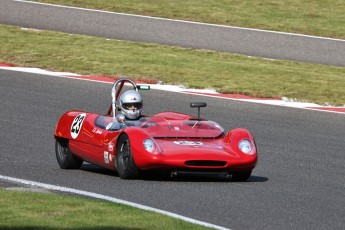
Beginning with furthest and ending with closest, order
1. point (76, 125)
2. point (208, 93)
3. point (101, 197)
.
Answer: point (208, 93), point (76, 125), point (101, 197)

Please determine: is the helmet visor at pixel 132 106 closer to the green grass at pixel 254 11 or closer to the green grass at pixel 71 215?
the green grass at pixel 71 215

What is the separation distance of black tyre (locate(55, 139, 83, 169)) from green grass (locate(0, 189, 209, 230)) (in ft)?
8.68

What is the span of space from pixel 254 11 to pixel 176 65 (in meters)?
6.00

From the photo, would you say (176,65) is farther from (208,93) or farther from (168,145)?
(168,145)

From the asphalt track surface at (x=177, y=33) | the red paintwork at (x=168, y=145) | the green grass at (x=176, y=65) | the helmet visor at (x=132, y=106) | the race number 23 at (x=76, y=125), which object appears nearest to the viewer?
the red paintwork at (x=168, y=145)

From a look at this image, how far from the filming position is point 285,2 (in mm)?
26281

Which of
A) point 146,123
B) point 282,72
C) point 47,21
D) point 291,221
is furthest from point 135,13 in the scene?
point 291,221

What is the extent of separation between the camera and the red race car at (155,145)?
10383mm

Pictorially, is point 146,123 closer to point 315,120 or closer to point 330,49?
point 315,120

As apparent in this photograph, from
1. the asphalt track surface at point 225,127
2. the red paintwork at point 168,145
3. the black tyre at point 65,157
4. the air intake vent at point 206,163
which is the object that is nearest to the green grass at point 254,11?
the asphalt track surface at point 225,127

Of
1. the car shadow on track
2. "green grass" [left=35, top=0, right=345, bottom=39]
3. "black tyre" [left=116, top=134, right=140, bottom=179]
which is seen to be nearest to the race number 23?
the car shadow on track

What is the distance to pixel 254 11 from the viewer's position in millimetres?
25234

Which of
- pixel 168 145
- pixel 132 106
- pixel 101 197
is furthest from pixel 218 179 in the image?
pixel 101 197

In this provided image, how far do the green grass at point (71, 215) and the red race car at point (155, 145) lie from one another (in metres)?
1.47
